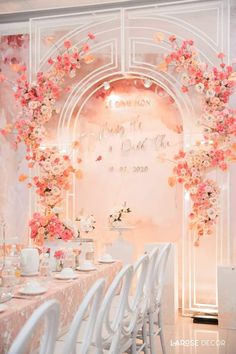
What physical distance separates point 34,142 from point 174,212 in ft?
5.97

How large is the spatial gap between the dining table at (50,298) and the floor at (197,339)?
99 centimetres

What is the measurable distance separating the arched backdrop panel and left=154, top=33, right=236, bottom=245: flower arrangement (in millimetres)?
124

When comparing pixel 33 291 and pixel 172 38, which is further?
pixel 172 38

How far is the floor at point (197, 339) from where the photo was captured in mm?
4007

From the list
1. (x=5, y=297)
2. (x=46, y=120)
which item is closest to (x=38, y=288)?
(x=5, y=297)

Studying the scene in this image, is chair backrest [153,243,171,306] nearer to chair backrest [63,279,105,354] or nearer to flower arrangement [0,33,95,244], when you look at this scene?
chair backrest [63,279,105,354]

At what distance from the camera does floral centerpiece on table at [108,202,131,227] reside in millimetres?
5227

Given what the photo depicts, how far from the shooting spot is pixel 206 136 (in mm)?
4949

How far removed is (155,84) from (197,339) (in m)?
2.90

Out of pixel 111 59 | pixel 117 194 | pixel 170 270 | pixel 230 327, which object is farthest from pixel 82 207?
pixel 230 327

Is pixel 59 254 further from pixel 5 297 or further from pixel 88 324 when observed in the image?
pixel 88 324

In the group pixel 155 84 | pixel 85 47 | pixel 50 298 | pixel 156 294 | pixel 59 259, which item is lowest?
pixel 156 294

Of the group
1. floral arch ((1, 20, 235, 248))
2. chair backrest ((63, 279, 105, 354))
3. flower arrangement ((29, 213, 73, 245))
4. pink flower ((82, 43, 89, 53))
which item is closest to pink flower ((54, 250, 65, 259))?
floral arch ((1, 20, 235, 248))

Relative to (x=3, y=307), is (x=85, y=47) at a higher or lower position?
higher
